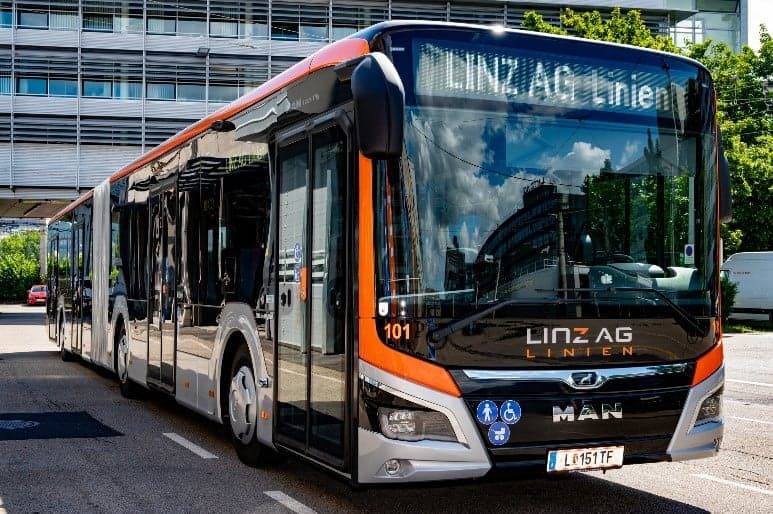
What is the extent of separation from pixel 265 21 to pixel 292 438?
125 feet

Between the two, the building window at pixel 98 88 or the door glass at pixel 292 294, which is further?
the building window at pixel 98 88

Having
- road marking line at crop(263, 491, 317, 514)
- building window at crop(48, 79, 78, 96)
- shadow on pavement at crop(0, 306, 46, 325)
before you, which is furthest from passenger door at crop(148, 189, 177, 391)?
building window at crop(48, 79, 78, 96)

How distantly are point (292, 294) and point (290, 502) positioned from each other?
1389 mm

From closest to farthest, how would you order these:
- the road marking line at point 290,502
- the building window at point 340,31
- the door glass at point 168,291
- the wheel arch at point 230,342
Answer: the road marking line at point 290,502 → the wheel arch at point 230,342 → the door glass at point 168,291 → the building window at point 340,31

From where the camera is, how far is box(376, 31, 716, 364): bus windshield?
5.89m

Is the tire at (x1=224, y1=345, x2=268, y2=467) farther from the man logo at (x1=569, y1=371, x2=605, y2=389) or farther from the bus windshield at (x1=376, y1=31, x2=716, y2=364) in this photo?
the man logo at (x1=569, y1=371, x2=605, y2=389)

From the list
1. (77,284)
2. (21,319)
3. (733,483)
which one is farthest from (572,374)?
(21,319)

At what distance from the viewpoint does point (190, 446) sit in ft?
31.0

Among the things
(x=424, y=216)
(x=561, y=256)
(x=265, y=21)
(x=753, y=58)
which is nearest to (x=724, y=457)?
(x=561, y=256)

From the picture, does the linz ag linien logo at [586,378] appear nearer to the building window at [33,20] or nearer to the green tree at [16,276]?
the building window at [33,20]

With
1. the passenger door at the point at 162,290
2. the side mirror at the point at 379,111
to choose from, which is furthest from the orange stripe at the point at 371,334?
the passenger door at the point at 162,290

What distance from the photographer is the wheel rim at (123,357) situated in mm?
13161

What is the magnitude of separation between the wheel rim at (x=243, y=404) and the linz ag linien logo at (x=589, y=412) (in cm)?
278

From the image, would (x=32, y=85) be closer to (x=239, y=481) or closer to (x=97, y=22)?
(x=97, y=22)
